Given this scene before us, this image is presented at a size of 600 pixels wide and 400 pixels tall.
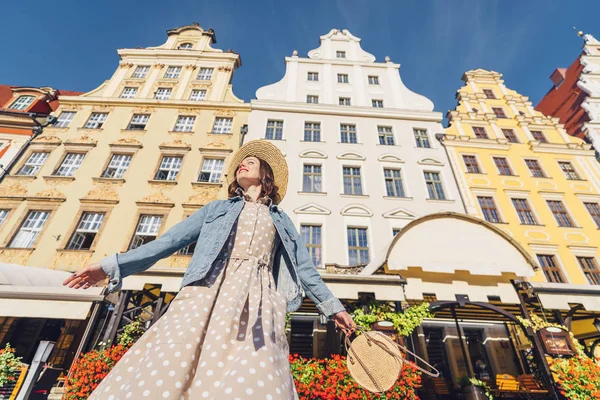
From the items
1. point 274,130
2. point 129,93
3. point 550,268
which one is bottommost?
point 550,268

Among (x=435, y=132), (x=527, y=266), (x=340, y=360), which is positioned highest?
(x=435, y=132)

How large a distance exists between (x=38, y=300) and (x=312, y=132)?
12759mm

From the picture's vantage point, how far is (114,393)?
1.20 meters

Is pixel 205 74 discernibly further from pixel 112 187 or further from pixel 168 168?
pixel 112 187

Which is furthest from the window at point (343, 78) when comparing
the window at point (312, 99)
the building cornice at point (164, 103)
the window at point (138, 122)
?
the window at point (138, 122)

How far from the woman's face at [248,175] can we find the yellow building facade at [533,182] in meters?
12.7

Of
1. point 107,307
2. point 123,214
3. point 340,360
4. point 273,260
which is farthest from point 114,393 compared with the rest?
point 123,214

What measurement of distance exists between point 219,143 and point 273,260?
1323 centimetres

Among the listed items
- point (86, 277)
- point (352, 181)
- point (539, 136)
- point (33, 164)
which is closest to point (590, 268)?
point (539, 136)

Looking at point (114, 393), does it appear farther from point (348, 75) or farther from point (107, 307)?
point (348, 75)

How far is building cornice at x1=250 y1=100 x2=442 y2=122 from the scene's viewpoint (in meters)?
16.2

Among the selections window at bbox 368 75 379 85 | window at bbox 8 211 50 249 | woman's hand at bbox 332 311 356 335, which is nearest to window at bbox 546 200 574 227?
window at bbox 368 75 379 85

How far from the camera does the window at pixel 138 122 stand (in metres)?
15.2

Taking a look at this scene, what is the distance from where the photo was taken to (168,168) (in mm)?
Result: 13531
